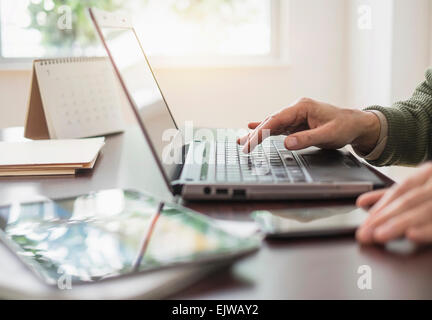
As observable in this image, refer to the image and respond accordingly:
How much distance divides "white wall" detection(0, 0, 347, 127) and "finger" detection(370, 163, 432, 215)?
2.26m

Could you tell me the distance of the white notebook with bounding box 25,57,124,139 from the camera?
1.29 metres

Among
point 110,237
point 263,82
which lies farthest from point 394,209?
point 263,82

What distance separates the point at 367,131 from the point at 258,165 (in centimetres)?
28

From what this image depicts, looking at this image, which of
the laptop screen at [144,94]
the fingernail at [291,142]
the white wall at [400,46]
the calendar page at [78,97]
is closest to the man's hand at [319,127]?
the fingernail at [291,142]

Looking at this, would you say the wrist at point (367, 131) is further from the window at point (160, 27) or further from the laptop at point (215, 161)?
the window at point (160, 27)

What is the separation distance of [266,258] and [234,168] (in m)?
0.30

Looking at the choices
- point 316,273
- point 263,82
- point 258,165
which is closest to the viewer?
point 316,273

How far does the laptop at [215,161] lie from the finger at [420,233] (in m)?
0.18

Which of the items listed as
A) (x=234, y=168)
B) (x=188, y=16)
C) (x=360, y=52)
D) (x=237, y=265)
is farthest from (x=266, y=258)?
(x=188, y=16)

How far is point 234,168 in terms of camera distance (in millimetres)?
810

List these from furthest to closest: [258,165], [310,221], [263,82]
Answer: [263,82], [258,165], [310,221]

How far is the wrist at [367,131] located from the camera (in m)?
0.98

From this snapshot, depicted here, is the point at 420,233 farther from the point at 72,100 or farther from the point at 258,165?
the point at 72,100

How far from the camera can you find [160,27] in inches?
115
